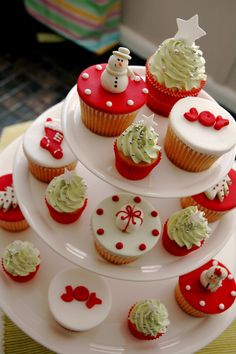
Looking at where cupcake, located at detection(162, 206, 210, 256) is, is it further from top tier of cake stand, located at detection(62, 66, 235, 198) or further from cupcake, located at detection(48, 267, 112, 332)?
cupcake, located at detection(48, 267, 112, 332)

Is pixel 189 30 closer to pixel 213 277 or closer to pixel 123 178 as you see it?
pixel 123 178

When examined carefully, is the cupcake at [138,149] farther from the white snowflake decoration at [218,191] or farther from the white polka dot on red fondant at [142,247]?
the white snowflake decoration at [218,191]

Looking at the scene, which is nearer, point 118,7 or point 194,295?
point 194,295

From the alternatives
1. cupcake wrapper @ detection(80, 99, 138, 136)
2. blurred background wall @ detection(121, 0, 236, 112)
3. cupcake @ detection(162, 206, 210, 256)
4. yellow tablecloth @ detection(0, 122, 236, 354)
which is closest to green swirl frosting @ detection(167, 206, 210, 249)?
cupcake @ detection(162, 206, 210, 256)

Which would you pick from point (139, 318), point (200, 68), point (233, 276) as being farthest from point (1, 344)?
point (200, 68)

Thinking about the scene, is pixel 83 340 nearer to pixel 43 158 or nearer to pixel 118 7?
pixel 43 158

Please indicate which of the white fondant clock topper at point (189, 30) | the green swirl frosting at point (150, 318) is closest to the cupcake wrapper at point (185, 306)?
the green swirl frosting at point (150, 318)
